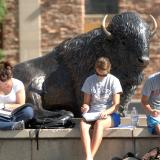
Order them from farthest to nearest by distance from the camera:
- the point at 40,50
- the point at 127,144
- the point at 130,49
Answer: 1. the point at 40,50
2. the point at 130,49
3. the point at 127,144

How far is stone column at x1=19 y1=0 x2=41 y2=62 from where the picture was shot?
24.7 m

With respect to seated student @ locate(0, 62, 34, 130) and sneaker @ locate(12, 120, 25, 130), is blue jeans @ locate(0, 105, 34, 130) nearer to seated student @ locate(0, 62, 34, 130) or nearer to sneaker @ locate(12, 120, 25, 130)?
seated student @ locate(0, 62, 34, 130)

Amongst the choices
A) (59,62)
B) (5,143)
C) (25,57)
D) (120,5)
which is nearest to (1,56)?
(25,57)

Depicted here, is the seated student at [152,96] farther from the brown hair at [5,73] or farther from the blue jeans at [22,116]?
the brown hair at [5,73]

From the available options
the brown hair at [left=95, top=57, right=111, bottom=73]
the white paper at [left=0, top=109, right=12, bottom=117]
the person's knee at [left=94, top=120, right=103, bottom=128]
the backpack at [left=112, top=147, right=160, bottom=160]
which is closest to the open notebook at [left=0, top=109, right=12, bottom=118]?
the white paper at [left=0, top=109, right=12, bottom=117]

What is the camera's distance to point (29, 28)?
24781 millimetres

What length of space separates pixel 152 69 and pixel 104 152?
1604 centimetres

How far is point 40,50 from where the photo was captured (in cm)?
2467

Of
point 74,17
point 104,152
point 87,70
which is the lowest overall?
point 104,152

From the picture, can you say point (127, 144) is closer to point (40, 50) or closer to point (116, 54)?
point (116, 54)

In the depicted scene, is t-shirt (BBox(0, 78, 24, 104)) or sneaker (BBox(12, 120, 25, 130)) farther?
t-shirt (BBox(0, 78, 24, 104))

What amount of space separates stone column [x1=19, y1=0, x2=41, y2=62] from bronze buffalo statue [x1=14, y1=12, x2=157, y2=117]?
1321cm

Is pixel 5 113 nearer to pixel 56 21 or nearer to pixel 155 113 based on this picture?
pixel 155 113

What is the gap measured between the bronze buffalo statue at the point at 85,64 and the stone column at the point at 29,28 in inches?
520
